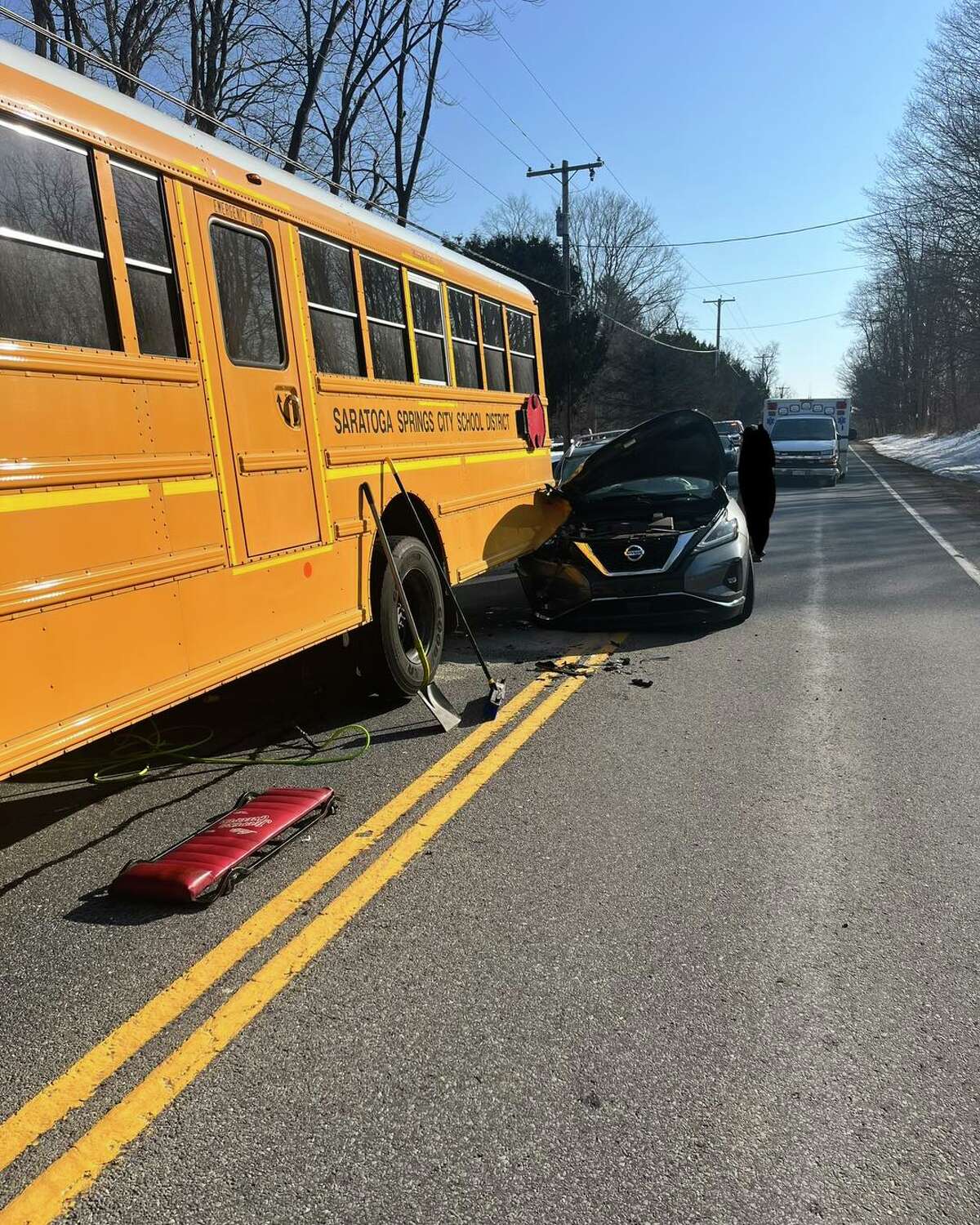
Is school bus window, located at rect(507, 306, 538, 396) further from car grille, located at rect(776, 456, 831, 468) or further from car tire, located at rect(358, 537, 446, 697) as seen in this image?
car grille, located at rect(776, 456, 831, 468)

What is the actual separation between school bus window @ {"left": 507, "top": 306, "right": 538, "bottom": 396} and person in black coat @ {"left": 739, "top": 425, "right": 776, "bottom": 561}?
2.22m

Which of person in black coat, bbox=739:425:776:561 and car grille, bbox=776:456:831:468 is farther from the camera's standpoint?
car grille, bbox=776:456:831:468

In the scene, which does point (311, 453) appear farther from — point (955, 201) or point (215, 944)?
point (955, 201)

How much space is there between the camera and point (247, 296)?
4395mm

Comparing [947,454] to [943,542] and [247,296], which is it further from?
[247,296]

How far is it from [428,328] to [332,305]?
153cm

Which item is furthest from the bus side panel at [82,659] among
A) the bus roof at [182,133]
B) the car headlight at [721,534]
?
the car headlight at [721,534]

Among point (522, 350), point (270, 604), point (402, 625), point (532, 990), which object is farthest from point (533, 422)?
point (532, 990)

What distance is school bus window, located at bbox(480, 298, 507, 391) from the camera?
787 centimetres

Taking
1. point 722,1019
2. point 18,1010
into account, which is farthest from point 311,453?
point 722,1019

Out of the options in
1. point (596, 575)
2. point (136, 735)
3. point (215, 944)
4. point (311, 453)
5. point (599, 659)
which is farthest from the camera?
point (596, 575)

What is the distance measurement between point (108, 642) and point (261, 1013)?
4.72ft

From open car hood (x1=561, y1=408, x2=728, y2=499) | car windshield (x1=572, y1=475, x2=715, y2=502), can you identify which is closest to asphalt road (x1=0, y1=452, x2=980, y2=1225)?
car windshield (x1=572, y1=475, x2=715, y2=502)

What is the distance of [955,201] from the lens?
2995 cm
